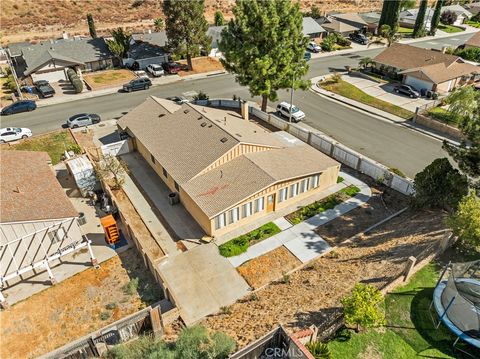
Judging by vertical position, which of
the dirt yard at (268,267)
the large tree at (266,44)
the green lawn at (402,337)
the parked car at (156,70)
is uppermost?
the large tree at (266,44)

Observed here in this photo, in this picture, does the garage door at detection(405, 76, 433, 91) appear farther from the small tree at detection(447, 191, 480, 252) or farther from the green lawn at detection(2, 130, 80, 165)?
the green lawn at detection(2, 130, 80, 165)

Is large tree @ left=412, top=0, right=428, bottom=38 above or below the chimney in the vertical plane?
above

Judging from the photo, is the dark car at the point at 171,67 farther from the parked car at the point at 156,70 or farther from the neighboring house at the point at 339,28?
the neighboring house at the point at 339,28

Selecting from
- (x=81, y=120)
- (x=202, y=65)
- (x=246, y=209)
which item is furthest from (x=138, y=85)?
(x=246, y=209)

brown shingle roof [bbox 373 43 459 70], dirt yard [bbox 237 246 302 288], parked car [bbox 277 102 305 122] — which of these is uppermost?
brown shingle roof [bbox 373 43 459 70]

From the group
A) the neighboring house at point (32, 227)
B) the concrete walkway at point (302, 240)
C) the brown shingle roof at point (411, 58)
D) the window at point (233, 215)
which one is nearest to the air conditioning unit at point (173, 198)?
the window at point (233, 215)

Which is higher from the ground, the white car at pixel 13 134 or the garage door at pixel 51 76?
Answer: the garage door at pixel 51 76

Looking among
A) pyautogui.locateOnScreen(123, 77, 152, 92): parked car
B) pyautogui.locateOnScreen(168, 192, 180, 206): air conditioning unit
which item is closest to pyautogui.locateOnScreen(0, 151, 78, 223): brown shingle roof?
pyautogui.locateOnScreen(168, 192, 180, 206): air conditioning unit
